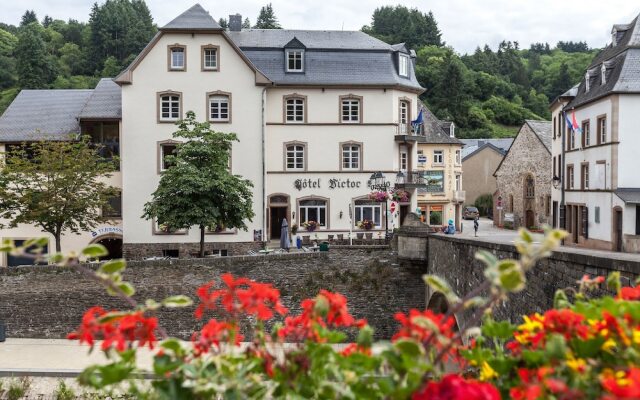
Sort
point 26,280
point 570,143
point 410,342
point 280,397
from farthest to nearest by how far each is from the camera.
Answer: point 570,143, point 26,280, point 280,397, point 410,342

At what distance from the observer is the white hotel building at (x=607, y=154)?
95.0 feet

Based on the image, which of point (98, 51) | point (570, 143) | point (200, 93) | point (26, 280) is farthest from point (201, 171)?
point (98, 51)

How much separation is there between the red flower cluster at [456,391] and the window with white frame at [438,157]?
4791cm

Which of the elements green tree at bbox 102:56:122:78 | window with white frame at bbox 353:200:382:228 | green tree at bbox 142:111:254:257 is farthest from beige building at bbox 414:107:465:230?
green tree at bbox 102:56:122:78

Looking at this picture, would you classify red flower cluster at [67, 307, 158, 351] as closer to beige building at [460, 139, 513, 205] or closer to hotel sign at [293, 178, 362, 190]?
hotel sign at [293, 178, 362, 190]

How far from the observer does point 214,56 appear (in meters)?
29.8

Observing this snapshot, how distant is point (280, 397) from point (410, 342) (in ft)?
2.16

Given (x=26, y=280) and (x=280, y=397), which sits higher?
(x=280, y=397)

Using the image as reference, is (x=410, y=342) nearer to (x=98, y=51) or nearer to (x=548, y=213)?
(x=548, y=213)

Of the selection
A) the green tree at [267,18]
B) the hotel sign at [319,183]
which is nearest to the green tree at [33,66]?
the green tree at [267,18]

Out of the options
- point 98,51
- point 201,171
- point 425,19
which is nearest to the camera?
point 201,171

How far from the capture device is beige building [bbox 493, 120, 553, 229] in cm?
4688

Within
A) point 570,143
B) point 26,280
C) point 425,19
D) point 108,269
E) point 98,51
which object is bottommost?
point 26,280

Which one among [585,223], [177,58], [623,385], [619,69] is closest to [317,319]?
[623,385]
